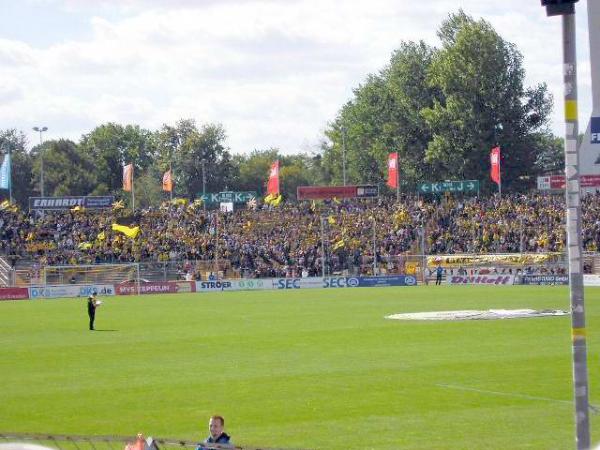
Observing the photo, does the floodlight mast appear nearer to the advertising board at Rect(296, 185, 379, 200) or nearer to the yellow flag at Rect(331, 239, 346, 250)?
the yellow flag at Rect(331, 239, 346, 250)

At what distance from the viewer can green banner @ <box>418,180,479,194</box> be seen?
290ft

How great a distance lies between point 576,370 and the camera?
9.64 meters

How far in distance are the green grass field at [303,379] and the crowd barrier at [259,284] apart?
23.6 meters

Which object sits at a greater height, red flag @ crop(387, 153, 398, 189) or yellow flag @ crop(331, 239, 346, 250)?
red flag @ crop(387, 153, 398, 189)

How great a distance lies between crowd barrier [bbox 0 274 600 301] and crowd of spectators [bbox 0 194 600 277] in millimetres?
2811

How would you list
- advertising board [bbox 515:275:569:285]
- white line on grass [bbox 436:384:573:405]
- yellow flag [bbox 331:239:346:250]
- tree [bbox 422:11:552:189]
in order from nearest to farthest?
white line on grass [bbox 436:384:573:405]
advertising board [bbox 515:275:569:285]
yellow flag [bbox 331:239:346:250]
tree [bbox 422:11:552:189]

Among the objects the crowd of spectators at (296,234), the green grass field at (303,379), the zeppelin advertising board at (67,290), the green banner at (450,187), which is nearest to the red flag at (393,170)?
the crowd of spectators at (296,234)

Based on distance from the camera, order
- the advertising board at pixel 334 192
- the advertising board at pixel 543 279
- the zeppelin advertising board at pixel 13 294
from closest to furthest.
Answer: the zeppelin advertising board at pixel 13 294
the advertising board at pixel 543 279
the advertising board at pixel 334 192

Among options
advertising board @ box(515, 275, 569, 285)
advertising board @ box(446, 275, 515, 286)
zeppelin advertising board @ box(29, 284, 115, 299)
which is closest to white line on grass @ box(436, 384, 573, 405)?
advertising board @ box(515, 275, 569, 285)

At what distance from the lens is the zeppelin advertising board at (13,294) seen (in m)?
66.4

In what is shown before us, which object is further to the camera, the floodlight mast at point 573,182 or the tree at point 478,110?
the tree at point 478,110

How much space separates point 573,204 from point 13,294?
6062 cm

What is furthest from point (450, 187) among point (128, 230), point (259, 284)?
point (128, 230)

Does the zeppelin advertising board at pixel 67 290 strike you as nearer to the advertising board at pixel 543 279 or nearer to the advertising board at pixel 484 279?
the advertising board at pixel 484 279
